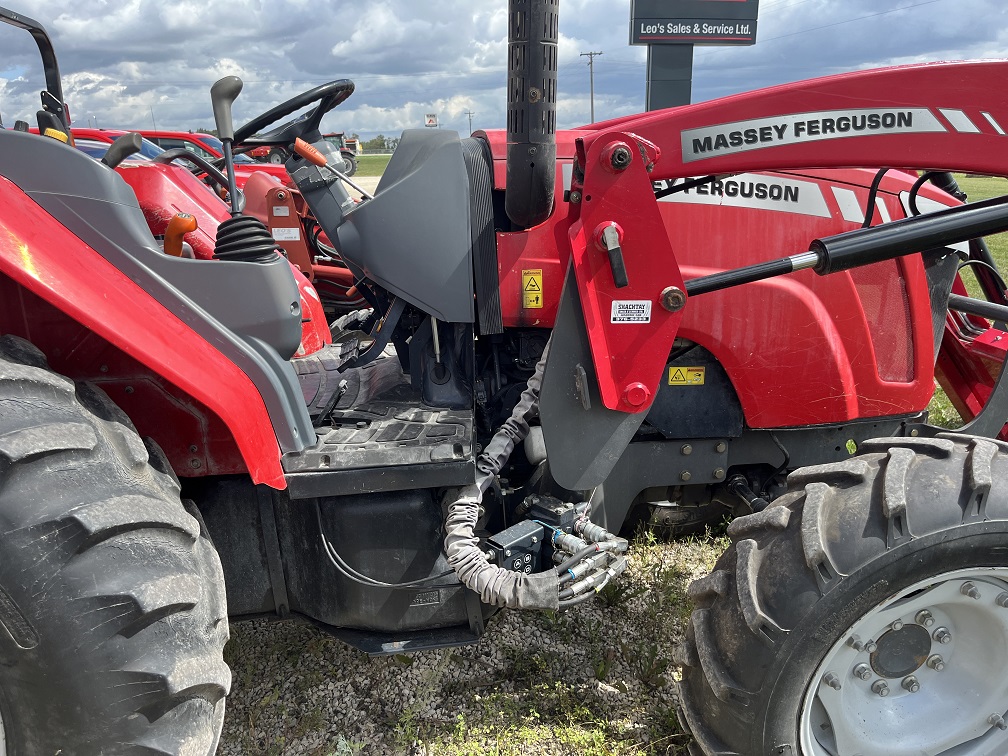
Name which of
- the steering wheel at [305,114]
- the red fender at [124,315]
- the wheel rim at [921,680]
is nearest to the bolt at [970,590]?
the wheel rim at [921,680]

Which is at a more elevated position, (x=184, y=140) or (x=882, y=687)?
(x=184, y=140)

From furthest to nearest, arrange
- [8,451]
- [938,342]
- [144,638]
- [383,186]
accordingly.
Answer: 1. [938,342]
2. [383,186]
3. [144,638]
4. [8,451]

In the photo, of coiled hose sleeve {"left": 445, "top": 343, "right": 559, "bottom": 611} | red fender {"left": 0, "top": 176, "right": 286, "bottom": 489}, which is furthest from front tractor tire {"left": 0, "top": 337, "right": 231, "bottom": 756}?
coiled hose sleeve {"left": 445, "top": 343, "right": 559, "bottom": 611}

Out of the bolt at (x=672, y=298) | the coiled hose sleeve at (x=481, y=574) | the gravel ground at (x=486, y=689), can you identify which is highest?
the bolt at (x=672, y=298)

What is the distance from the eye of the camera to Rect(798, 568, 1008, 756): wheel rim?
1.59m

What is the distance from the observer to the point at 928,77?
1.65 meters

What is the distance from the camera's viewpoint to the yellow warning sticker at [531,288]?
2045 mm

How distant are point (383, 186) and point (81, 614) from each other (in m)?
1.25

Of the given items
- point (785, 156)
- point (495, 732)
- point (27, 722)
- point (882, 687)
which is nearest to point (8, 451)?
point (27, 722)

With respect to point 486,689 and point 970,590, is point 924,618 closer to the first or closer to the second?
point 970,590

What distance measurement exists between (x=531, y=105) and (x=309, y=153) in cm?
80

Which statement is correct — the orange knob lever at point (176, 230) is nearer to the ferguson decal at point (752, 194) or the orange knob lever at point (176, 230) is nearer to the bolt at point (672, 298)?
the bolt at point (672, 298)

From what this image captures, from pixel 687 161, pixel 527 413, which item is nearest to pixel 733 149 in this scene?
pixel 687 161

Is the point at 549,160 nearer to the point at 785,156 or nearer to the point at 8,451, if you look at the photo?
the point at 785,156
